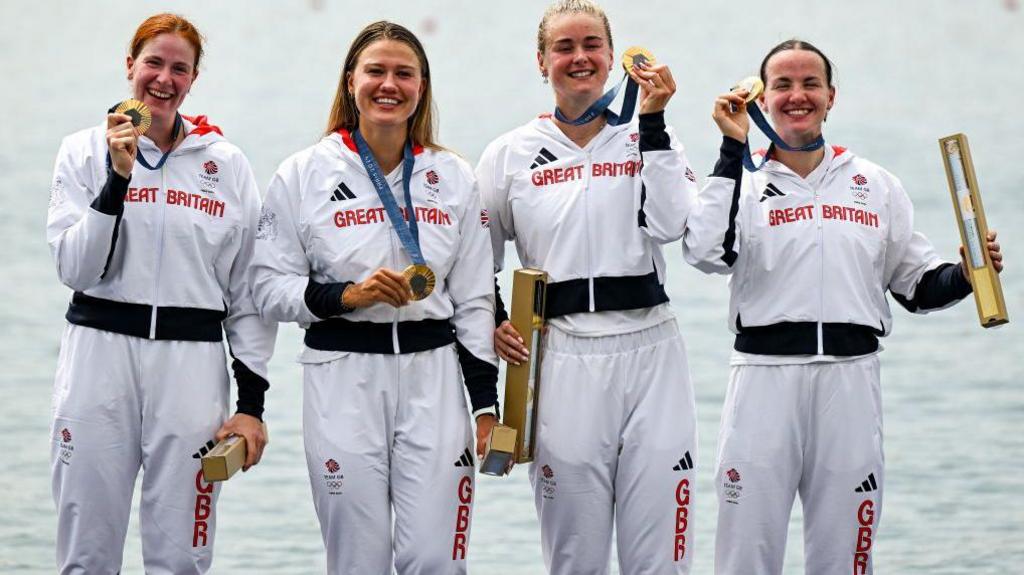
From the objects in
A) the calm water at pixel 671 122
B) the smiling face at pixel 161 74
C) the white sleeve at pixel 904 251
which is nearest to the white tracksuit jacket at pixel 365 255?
the smiling face at pixel 161 74

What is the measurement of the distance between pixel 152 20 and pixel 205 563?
159cm

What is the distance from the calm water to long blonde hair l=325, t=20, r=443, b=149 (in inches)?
112

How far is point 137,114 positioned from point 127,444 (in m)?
0.94

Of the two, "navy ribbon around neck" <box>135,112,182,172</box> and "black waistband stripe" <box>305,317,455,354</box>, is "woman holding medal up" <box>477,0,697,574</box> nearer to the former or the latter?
"black waistband stripe" <box>305,317,455,354</box>

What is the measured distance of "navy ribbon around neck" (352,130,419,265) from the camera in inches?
192

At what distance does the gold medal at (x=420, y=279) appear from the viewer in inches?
186

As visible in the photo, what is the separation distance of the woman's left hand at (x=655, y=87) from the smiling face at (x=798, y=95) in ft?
1.59

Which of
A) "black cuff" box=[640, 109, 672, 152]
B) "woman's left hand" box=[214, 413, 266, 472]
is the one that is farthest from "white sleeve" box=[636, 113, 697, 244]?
"woman's left hand" box=[214, 413, 266, 472]

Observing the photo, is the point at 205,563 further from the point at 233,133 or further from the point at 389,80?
the point at 233,133

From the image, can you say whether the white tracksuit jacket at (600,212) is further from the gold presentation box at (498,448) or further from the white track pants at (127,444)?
→ the white track pants at (127,444)

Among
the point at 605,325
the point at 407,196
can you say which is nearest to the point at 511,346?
the point at 605,325

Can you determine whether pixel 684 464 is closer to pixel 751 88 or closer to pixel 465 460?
pixel 465 460

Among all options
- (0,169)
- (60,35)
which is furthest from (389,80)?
(60,35)

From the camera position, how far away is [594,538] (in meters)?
5.06
